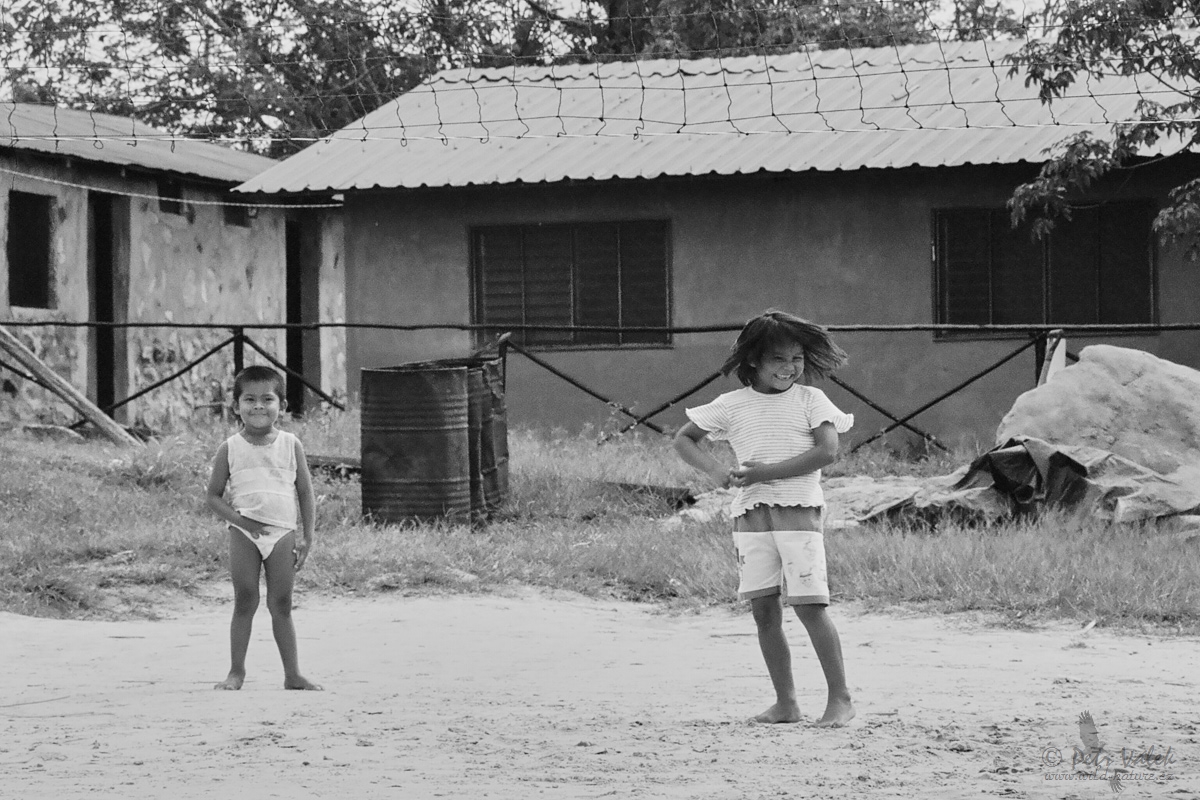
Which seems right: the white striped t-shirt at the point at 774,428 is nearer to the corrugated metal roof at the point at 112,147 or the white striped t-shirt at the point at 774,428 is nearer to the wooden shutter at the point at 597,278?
the corrugated metal roof at the point at 112,147

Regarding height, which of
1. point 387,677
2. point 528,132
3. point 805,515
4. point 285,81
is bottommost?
point 387,677

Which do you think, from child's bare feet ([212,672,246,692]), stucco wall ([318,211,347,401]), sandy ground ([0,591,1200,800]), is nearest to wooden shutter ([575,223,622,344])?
stucco wall ([318,211,347,401])

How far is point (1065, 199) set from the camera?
1443 cm

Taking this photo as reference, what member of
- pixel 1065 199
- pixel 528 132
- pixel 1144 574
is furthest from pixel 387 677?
pixel 528 132

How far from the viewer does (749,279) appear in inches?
622

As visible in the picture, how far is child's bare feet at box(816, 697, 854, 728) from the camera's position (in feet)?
17.4

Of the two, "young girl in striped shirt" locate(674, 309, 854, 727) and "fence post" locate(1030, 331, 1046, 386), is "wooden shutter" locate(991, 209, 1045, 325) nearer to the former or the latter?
"fence post" locate(1030, 331, 1046, 386)

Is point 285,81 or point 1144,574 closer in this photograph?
point 1144,574

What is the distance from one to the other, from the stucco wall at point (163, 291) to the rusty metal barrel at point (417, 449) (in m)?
5.74

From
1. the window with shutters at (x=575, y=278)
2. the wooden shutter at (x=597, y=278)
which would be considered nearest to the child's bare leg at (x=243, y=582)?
the window with shutters at (x=575, y=278)

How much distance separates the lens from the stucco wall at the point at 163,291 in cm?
1622

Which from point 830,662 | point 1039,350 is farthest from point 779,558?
point 1039,350

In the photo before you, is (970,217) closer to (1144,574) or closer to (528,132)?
(528,132)

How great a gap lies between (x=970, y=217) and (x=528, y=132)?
4.35m
